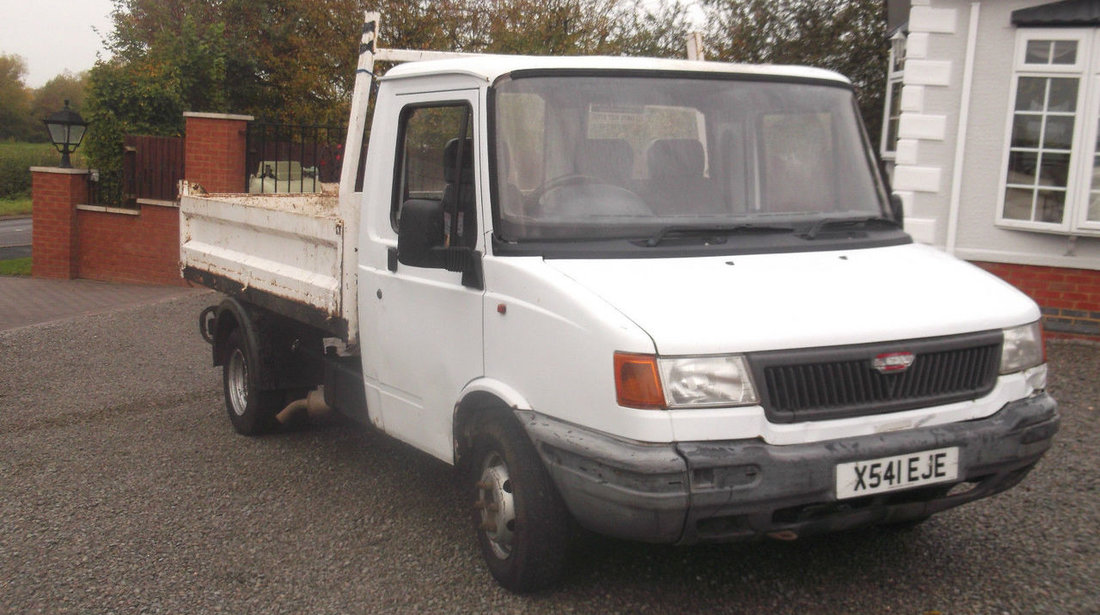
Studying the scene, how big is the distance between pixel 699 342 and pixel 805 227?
120 centimetres

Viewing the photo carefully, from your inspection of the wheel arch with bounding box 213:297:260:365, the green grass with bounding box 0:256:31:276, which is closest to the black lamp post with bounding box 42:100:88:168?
the green grass with bounding box 0:256:31:276

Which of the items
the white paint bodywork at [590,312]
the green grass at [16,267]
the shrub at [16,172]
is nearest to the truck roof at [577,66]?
the white paint bodywork at [590,312]

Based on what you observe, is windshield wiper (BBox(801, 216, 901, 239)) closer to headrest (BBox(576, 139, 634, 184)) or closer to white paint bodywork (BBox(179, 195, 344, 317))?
headrest (BBox(576, 139, 634, 184))

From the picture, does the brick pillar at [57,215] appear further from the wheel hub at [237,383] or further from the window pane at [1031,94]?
the window pane at [1031,94]

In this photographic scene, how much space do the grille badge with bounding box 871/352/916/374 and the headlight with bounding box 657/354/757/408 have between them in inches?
19.3

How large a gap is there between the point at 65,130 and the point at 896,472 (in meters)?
17.6

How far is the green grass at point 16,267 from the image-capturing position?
20.1 metres

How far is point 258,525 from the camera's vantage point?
A: 5.35m

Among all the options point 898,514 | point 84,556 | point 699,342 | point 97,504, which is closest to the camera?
point 699,342

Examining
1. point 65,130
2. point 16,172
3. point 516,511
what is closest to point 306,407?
point 516,511

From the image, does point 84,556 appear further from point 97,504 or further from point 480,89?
point 480,89

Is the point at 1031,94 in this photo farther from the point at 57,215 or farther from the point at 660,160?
the point at 57,215

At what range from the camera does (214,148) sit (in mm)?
14969

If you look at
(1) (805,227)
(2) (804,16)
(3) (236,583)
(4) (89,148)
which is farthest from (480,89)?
(4) (89,148)
